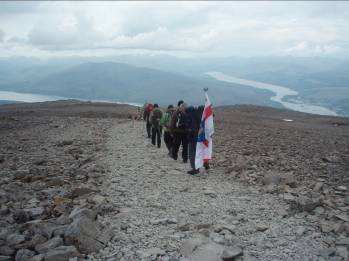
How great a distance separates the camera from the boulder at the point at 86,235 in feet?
22.9

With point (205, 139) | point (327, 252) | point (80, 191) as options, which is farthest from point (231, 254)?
point (205, 139)

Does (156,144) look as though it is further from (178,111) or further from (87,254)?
(87,254)

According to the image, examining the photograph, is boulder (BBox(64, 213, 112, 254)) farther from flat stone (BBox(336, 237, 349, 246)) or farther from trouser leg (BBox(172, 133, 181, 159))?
trouser leg (BBox(172, 133, 181, 159))

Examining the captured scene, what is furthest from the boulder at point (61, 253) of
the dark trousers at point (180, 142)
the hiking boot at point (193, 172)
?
the dark trousers at point (180, 142)

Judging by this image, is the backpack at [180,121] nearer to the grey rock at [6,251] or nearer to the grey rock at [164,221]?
the grey rock at [164,221]

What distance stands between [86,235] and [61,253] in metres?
0.70

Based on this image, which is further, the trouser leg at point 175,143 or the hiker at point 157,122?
the hiker at point 157,122

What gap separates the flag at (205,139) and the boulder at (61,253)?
669 cm

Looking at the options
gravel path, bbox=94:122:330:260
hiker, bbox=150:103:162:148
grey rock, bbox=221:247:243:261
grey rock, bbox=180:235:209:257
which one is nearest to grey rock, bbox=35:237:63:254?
gravel path, bbox=94:122:330:260

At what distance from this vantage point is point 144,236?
7746mm

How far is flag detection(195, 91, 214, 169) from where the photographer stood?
12930 millimetres

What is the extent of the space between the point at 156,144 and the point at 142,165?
5257 mm

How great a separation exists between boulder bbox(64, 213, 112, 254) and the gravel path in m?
0.17

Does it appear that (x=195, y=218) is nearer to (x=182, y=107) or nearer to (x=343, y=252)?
(x=343, y=252)
